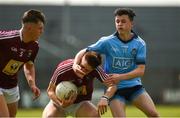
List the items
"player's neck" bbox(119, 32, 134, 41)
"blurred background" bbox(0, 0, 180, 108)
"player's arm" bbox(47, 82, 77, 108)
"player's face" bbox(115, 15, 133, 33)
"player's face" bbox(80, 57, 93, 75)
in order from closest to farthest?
1. "player's face" bbox(80, 57, 93, 75)
2. "player's arm" bbox(47, 82, 77, 108)
3. "player's face" bbox(115, 15, 133, 33)
4. "player's neck" bbox(119, 32, 134, 41)
5. "blurred background" bbox(0, 0, 180, 108)

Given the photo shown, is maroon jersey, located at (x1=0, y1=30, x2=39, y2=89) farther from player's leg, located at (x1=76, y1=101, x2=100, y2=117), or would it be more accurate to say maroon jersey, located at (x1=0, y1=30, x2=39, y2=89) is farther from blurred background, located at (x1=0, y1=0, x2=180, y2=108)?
blurred background, located at (x1=0, y1=0, x2=180, y2=108)

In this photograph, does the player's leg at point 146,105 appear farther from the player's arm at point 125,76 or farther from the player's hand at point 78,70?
the player's hand at point 78,70

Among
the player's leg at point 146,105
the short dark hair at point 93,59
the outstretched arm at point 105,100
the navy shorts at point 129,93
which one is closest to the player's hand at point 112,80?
the outstretched arm at point 105,100

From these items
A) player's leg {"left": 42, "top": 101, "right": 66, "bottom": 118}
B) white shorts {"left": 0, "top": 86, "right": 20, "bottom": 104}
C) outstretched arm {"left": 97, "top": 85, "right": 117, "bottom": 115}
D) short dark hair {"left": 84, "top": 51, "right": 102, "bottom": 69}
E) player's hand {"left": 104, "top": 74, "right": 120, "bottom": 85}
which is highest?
short dark hair {"left": 84, "top": 51, "right": 102, "bottom": 69}

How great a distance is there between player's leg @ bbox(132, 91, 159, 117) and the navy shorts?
7 cm

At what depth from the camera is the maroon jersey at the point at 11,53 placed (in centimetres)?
1232

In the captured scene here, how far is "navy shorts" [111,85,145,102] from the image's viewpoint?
42.9 ft

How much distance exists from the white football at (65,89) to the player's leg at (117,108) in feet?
2.99

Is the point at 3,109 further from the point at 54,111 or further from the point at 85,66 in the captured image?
the point at 85,66

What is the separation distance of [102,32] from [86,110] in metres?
30.8

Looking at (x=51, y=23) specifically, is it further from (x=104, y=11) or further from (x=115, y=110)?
(x=115, y=110)

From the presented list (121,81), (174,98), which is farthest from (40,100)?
(121,81)

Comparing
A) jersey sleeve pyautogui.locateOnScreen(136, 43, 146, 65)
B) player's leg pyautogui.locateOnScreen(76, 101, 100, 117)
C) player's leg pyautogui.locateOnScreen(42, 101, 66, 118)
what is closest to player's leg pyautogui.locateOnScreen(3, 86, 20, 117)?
player's leg pyautogui.locateOnScreen(42, 101, 66, 118)

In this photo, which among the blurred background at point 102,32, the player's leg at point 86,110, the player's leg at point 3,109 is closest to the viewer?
the player's leg at point 3,109
